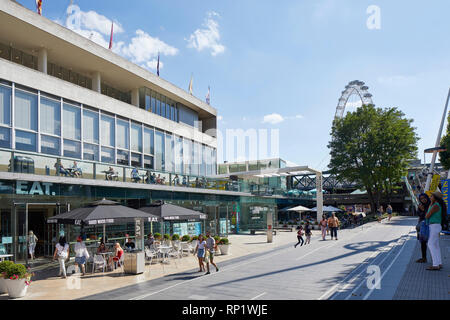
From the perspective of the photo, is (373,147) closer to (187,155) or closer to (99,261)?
(187,155)

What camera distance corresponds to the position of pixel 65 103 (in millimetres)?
21641

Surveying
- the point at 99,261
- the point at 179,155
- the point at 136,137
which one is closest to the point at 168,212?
the point at 99,261

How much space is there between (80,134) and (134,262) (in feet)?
34.8

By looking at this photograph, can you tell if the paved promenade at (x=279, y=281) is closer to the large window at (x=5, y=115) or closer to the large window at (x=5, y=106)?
the large window at (x=5, y=115)

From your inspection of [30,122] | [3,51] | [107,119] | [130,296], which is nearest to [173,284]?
[130,296]

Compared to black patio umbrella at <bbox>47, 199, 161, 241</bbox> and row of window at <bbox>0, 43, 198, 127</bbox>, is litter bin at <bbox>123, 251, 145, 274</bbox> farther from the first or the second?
row of window at <bbox>0, 43, 198, 127</bbox>

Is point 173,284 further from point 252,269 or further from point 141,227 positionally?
point 141,227

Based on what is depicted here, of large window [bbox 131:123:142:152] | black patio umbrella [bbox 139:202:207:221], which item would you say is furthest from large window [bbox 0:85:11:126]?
large window [bbox 131:123:142:152]

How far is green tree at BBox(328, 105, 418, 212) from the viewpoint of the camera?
47.0m

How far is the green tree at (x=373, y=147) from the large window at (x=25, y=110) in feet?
126

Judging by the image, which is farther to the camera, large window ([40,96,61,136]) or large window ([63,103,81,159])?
large window ([63,103,81,159])

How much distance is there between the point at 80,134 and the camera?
22438 mm

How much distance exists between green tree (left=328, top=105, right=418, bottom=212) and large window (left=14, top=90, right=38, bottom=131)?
38295 millimetres

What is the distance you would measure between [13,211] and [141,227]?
17.5ft
